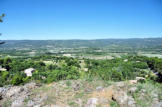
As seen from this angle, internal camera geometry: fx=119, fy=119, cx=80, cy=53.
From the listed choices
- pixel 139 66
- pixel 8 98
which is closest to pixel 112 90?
pixel 8 98

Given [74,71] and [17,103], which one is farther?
[74,71]

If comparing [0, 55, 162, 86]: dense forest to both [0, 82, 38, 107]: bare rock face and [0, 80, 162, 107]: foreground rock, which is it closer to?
[0, 80, 162, 107]: foreground rock

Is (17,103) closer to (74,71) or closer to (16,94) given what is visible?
(16,94)

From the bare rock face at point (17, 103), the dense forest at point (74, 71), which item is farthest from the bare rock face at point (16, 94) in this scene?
the dense forest at point (74, 71)

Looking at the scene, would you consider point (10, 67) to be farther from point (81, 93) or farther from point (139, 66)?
point (139, 66)

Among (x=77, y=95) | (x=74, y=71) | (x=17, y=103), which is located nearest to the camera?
(x=17, y=103)

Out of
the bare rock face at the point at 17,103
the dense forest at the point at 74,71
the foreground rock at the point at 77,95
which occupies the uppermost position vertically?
the foreground rock at the point at 77,95

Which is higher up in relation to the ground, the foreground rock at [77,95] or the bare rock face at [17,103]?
the foreground rock at [77,95]

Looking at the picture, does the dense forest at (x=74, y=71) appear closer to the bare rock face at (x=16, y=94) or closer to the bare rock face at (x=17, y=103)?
the bare rock face at (x=16, y=94)

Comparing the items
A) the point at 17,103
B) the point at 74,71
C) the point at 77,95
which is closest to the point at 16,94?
the point at 17,103

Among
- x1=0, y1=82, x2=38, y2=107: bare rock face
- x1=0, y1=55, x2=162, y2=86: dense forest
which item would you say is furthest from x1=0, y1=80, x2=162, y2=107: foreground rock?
x1=0, y1=55, x2=162, y2=86: dense forest

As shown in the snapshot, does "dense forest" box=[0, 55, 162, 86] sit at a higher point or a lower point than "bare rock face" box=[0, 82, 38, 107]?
lower
